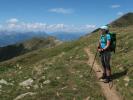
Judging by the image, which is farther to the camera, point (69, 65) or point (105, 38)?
point (69, 65)

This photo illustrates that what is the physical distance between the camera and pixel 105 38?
902 inches

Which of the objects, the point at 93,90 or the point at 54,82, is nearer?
the point at 93,90

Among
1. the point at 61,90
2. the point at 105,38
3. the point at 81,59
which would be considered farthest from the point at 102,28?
the point at 81,59

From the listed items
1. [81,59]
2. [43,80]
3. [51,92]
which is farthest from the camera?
[81,59]

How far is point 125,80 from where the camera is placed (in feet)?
76.6

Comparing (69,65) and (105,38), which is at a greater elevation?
(105,38)

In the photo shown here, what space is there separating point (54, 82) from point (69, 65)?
7.64 meters

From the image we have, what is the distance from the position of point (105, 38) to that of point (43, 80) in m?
6.04

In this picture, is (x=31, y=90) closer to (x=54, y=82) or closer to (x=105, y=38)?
(x=54, y=82)

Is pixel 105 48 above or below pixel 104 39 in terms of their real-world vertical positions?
below

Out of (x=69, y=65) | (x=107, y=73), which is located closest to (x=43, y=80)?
(x=107, y=73)

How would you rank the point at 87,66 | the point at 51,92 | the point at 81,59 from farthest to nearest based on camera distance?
1. the point at 81,59
2. the point at 87,66
3. the point at 51,92

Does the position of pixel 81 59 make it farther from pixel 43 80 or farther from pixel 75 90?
pixel 75 90

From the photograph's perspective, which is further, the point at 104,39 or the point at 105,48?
the point at 104,39
